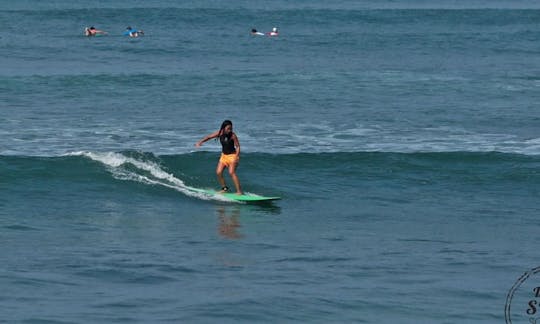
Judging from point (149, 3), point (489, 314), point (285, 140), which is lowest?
point (489, 314)

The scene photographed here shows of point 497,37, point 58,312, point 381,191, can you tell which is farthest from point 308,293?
point 497,37

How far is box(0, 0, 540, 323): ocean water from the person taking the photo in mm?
15703

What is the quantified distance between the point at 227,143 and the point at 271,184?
4.01 metres

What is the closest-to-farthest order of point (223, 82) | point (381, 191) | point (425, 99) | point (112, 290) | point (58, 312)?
1. point (58, 312)
2. point (112, 290)
3. point (381, 191)
4. point (425, 99)
5. point (223, 82)

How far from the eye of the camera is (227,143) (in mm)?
22297

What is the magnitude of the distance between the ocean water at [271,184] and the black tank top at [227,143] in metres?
1.14

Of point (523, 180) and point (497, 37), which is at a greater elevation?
point (497, 37)

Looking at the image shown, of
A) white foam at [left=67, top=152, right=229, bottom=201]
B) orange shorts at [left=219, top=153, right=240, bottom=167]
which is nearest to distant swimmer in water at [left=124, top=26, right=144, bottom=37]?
white foam at [left=67, top=152, right=229, bottom=201]

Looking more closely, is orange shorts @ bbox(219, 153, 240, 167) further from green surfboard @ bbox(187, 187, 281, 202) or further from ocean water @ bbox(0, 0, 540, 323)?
ocean water @ bbox(0, 0, 540, 323)

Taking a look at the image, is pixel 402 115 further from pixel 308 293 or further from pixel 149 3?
pixel 149 3

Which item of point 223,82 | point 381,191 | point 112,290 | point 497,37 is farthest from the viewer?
point 497,37

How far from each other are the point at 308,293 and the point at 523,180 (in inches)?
470

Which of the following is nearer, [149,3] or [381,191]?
[381,191]

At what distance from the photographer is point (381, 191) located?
25.1 metres
